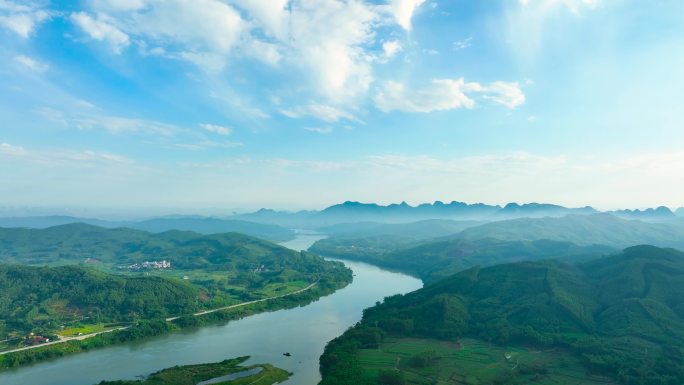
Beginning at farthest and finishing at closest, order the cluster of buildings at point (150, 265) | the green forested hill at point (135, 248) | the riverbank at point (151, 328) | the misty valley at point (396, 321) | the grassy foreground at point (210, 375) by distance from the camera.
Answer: the green forested hill at point (135, 248) < the cluster of buildings at point (150, 265) < the riverbank at point (151, 328) < the misty valley at point (396, 321) < the grassy foreground at point (210, 375)

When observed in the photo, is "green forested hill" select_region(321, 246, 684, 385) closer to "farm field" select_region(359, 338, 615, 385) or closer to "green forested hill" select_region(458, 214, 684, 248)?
"farm field" select_region(359, 338, 615, 385)

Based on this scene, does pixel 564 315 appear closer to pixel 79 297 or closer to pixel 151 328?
pixel 151 328

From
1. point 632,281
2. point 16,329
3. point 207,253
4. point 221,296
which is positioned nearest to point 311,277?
point 221,296

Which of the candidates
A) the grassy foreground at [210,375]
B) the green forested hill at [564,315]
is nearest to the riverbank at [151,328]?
the grassy foreground at [210,375]

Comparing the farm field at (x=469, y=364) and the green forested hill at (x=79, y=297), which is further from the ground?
the green forested hill at (x=79, y=297)

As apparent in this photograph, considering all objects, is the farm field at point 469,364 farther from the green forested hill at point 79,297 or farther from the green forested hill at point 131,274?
the green forested hill at point 79,297

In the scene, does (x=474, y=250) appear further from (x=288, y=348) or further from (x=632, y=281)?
(x=288, y=348)
